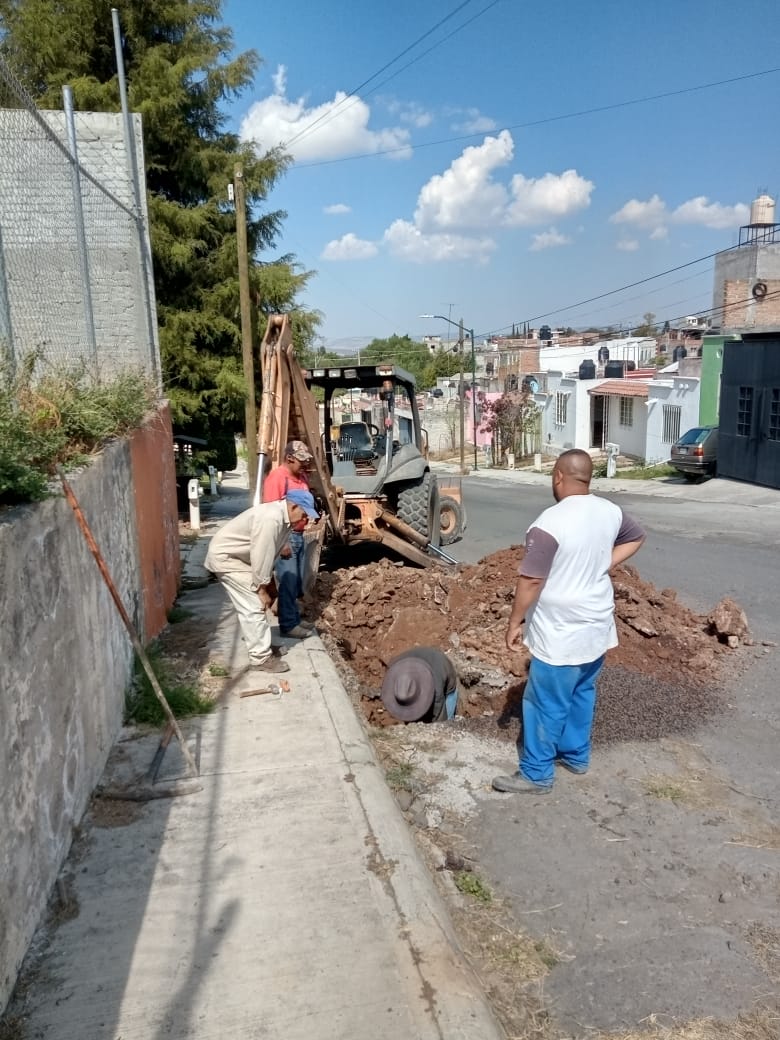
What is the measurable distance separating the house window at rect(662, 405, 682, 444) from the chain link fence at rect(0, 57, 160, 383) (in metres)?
22.8

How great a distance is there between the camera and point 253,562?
5426 millimetres

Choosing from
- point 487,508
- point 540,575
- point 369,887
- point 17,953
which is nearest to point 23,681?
point 17,953

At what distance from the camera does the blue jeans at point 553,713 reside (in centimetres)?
417

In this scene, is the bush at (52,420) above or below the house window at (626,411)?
above

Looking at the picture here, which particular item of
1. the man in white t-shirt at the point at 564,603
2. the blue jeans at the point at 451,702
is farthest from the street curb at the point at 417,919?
the blue jeans at the point at 451,702

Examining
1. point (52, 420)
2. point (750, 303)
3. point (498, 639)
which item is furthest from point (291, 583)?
point (750, 303)

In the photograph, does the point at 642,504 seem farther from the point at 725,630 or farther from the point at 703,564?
the point at 725,630

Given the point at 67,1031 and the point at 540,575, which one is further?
the point at 540,575

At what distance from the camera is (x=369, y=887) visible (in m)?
3.19

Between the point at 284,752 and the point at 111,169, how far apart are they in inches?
310

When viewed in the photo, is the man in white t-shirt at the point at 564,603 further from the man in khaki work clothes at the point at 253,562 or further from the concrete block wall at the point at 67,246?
the concrete block wall at the point at 67,246

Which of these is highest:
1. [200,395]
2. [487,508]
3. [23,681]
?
[200,395]

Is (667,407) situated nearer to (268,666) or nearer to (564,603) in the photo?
(268,666)

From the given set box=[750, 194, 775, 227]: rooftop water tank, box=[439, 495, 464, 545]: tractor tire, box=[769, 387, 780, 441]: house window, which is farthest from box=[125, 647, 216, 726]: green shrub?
box=[750, 194, 775, 227]: rooftop water tank
